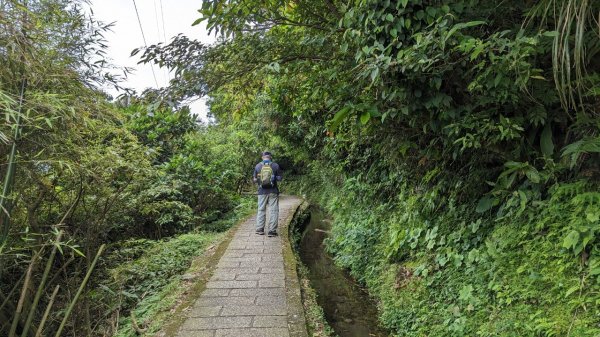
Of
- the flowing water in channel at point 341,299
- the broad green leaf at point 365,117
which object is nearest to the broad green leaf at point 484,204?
the broad green leaf at point 365,117

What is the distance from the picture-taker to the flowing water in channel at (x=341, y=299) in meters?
4.75

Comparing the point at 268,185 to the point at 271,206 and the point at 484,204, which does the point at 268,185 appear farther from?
the point at 484,204

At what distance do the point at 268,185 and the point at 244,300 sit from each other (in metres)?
3.17

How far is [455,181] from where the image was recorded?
3984 millimetres

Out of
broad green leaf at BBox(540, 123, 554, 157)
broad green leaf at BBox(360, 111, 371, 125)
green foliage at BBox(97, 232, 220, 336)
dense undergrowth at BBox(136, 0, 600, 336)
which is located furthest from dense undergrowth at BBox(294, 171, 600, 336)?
green foliage at BBox(97, 232, 220, 336)

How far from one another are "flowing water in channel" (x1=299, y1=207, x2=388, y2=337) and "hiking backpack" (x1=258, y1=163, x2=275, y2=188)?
1917 mm

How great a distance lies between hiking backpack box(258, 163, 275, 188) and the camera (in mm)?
6969

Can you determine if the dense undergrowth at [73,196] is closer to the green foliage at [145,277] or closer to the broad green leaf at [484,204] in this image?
the green foliage at [145,277]

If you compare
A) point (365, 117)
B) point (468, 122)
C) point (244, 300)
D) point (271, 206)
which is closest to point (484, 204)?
point (468, 122)

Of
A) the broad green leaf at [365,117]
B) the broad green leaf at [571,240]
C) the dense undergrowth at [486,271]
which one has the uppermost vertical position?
the broad green leaf at [365,117]

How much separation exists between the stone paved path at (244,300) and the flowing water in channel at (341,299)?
0.92 m

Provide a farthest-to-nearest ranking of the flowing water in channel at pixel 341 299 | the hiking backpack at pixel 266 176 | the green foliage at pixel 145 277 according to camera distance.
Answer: the hiking backpack at pixel 266 176 → the flowing water in channel at pixel 341 299 → the green foliage at pixel 145 277

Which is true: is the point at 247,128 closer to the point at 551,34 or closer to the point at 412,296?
the point at 412,296

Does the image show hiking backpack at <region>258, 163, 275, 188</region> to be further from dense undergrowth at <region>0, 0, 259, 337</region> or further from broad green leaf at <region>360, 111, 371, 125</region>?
broad green leaf at <region>360, 111, 371, 125</region>
